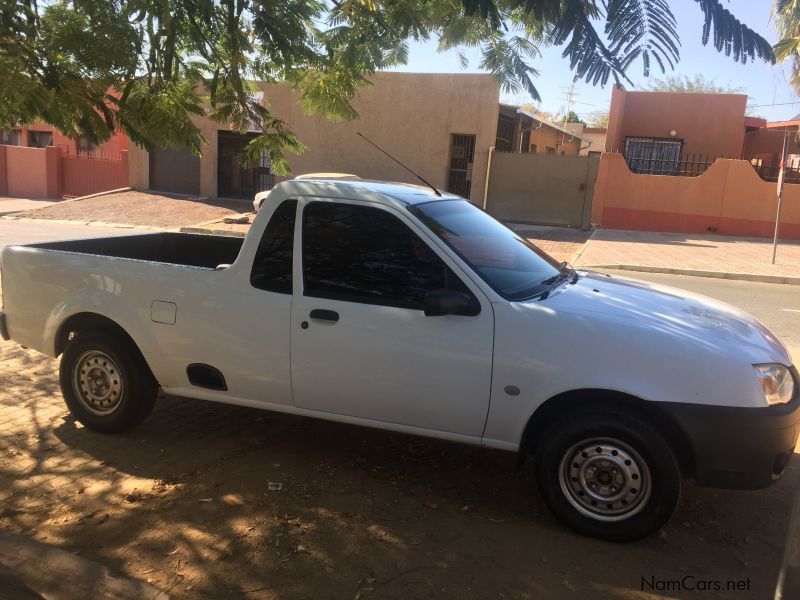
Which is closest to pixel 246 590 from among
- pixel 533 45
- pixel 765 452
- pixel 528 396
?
pixel 528 396

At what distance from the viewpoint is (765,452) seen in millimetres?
3240

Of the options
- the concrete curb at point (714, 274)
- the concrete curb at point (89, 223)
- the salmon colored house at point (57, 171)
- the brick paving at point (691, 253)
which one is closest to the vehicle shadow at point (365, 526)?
the concrete curb at point (714, 274)

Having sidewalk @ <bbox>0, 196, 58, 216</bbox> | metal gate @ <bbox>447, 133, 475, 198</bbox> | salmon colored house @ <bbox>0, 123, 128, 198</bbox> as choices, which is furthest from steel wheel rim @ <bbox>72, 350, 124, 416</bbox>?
salmon colored house @ <bbox>0, 123, 128, 198</bbox>

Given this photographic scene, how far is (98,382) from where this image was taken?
15.4ft

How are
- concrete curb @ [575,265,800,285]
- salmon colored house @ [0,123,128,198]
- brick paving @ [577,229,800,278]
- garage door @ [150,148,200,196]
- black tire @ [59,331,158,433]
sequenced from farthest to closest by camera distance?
salmon colored house @ [0,123,128,198] → garage door @ [150,148,200,196] → brick paving @ [577,229,800,278] → concrete curb @ [575,265,800,285] → black tire @ [59,331,158,433]

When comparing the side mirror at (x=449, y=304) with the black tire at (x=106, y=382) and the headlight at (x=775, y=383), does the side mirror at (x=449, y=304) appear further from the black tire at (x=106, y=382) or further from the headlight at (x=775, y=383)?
the black tire at (x=106, y=382)

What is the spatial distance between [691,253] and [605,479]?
47.4ft

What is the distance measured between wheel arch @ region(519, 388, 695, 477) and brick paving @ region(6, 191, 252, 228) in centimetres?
1890

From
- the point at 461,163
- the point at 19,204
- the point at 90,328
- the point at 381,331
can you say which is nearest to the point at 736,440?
the point at 381,331

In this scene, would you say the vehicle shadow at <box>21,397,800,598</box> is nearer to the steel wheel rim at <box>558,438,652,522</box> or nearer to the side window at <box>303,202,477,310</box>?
the steel wheel rim at <box>558,438,652,522</box>

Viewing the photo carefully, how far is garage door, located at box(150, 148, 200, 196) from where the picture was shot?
2633cm

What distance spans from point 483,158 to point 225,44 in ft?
55.2

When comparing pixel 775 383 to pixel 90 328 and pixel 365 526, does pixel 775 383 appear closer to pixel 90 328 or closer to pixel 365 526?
pixel 365 526

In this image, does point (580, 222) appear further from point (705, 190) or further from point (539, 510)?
point (539, 510)
